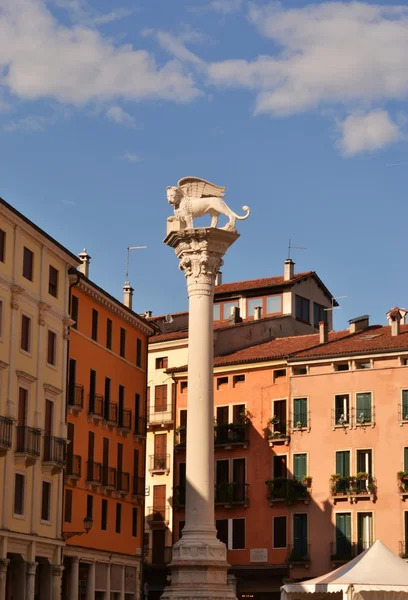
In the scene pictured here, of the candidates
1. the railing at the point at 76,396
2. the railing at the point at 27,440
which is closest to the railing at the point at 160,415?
the railing at the point at 76,396

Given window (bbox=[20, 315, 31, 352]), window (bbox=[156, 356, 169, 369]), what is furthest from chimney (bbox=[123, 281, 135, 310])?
window (bbox=[20, 315, 31, 352])

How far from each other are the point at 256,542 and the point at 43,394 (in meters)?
22.3

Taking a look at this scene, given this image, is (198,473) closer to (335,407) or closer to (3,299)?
(3,299)

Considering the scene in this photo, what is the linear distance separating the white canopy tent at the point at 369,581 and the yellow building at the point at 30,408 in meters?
13.0

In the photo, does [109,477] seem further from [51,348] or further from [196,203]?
[196,203]

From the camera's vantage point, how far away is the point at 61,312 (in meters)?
56.7

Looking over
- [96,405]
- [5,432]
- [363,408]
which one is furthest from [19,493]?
[363,408]

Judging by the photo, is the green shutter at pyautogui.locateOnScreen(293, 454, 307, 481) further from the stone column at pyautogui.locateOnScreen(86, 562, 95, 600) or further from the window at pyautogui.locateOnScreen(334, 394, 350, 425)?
the stone column at pyautogui.locateOnScreen(86, 562, 95, 600)

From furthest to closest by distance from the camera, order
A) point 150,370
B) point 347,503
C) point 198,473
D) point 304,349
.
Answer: point 150,370, point 304,349, point 347,503, point 198,473

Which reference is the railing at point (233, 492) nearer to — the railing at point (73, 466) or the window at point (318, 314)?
the railing at point (73, 466)

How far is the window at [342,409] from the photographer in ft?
230

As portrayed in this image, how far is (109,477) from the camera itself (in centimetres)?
6138

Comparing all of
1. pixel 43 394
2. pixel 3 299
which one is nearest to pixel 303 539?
pixel 43 394

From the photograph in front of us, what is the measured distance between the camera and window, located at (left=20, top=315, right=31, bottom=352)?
2060 inches
